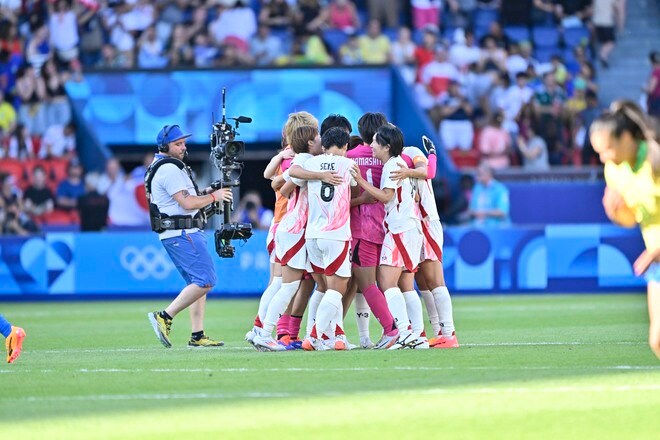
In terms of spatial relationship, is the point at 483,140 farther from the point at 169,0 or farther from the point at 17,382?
the point at 17,382

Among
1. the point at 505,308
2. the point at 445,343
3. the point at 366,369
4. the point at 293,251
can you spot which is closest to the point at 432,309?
the point at 445,343

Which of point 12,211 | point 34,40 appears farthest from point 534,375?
point 34,40

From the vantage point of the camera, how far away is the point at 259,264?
2398cm

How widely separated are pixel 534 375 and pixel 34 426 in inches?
152

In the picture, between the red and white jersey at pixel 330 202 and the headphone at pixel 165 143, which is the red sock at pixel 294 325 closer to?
the red and white jersey at pixel 330 202

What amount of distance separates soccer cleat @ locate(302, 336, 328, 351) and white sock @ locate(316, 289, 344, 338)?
12 centimetres

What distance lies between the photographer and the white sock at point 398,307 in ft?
43.0

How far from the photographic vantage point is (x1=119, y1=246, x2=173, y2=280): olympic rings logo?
24.0 m

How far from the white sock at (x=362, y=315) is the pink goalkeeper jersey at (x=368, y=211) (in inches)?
29.7

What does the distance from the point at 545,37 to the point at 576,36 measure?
723 mm

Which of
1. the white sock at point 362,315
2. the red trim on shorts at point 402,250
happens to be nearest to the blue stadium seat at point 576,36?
the white sock at point 362,315

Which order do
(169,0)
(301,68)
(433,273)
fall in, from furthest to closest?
(169,0) < (301,68) < (433,273)

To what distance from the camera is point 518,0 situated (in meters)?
31.3

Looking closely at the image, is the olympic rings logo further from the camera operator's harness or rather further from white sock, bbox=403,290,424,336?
white sock, bbox=403,290,424,336
